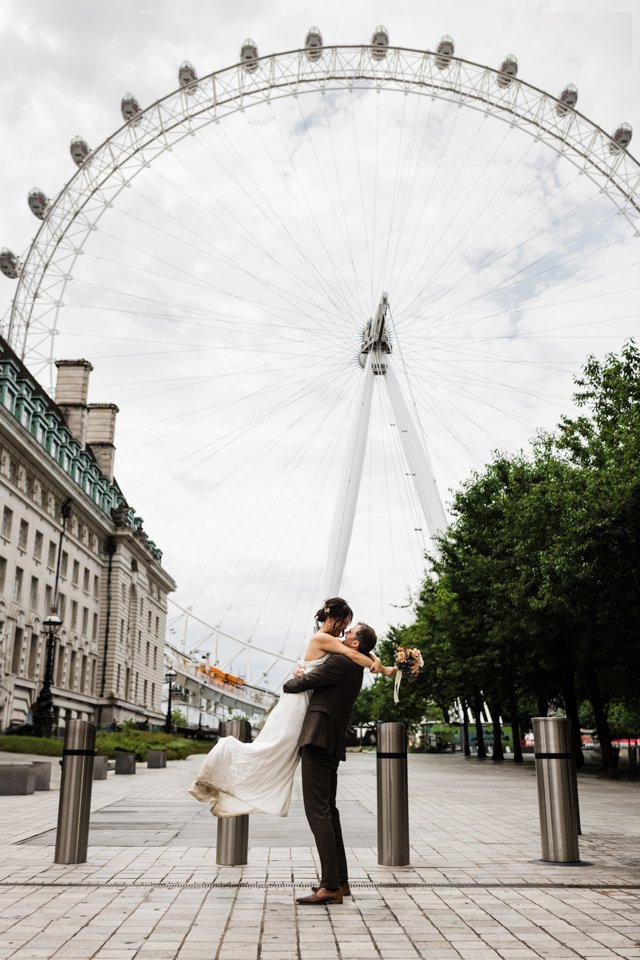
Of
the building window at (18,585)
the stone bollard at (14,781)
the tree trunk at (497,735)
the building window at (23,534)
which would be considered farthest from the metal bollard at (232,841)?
the building window at (23,534)

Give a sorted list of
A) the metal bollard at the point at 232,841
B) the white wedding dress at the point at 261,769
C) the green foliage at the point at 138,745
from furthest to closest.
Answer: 1. the green foliage at the point at 138,745
2. the metal bollard at the point at 232,841
3. the white wedding dress at the point at 261,769

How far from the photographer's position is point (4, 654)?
51375mm

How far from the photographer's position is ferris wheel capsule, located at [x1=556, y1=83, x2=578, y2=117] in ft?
141

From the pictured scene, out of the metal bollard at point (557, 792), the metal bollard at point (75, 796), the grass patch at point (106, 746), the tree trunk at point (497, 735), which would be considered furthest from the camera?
the tree trunk at point (497, 735)

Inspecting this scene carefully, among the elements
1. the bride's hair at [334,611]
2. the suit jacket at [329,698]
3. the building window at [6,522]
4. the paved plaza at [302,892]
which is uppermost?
the building window at [6,522]

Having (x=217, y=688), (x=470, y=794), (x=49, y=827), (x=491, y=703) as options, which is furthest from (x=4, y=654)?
(x=217, y=688)

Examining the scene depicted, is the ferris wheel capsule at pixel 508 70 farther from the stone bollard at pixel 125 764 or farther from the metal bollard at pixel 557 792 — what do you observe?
the metal bollard at pixel 557 792

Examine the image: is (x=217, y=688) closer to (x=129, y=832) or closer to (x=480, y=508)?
(x=480, y=508)

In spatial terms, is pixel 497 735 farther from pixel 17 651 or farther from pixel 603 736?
pixel 17 651

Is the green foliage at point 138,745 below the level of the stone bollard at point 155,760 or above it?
above

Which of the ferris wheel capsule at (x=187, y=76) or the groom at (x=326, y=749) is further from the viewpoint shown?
the ferris wheel capsule at (x=187, y=76)

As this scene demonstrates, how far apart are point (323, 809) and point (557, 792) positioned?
3.33 m

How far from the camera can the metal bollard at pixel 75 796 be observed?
8.81m

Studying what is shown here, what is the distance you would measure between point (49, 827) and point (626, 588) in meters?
16.5
